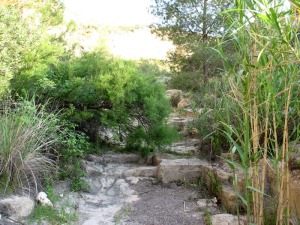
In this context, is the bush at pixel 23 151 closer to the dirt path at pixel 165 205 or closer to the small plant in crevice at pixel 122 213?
the small plant in crevice at pixel 122 213

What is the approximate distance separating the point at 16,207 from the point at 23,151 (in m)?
0.61

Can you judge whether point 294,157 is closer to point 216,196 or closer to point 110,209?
point 216,196

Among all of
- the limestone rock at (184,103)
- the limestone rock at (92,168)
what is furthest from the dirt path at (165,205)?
the limestone rock at (184,103)

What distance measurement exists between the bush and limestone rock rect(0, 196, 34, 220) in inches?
7.4

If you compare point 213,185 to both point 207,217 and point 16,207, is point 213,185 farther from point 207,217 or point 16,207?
point 16,207

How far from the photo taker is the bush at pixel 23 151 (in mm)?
3219

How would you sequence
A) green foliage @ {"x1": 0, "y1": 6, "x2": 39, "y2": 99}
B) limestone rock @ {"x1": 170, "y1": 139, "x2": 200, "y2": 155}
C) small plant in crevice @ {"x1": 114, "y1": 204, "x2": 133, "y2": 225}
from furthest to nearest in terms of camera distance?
limestone rock @ {"x1": 170, "y1": 139, "x2": 200, "y2": 155} < green foliage @ {"x1": 0, "y1": 6, "x2": 39, "y2": 99} < small plant in crevice @ {"x1": 114, "y1": 204, "x2": 133, "y2": 225}

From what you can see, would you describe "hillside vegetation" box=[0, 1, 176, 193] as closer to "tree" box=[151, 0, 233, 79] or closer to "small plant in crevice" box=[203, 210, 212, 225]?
"small plant in crevice" box=[203, 210, 212, 225]

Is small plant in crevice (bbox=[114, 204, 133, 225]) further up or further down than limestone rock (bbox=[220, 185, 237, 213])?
further down

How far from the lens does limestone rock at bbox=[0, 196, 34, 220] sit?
9.46 ft

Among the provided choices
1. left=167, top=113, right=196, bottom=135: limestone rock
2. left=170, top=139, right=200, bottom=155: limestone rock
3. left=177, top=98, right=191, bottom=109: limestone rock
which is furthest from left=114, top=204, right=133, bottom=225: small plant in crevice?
left=177, top=98, right=191, bottom=109: limestone rock

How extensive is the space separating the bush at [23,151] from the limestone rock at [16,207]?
0.19 m

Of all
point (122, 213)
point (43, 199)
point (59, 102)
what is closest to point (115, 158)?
point (59, 102)

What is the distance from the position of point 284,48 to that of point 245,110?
1.43 feet
